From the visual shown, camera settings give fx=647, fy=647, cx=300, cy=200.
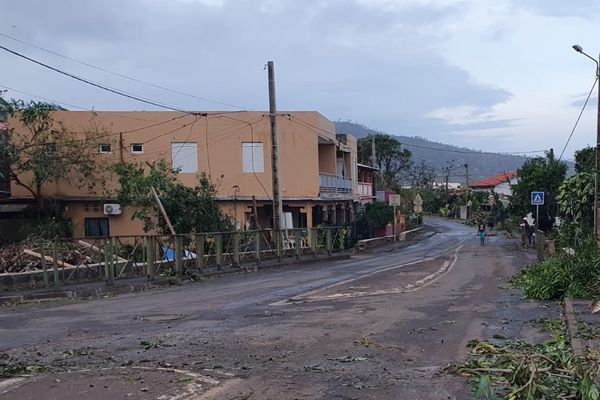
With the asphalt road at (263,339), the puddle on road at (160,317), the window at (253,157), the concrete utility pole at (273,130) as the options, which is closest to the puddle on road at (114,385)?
the asphalt road at (263,339)

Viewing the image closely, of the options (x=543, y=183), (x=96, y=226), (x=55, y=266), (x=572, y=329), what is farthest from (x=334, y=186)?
(x=572, y=329)

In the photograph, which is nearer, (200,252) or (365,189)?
(200,252)

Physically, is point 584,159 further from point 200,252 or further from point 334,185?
point 200,252

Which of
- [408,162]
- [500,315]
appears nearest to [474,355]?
[500,315]

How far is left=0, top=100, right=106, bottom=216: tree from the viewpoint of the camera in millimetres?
30733

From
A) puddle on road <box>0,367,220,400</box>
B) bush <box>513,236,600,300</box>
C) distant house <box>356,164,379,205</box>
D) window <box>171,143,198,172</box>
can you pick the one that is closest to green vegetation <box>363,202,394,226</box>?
distant house <box>356,164,379,205</box>

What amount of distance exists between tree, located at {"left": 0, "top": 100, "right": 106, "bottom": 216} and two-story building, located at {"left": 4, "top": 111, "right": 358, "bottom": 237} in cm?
64

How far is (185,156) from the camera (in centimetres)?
3575

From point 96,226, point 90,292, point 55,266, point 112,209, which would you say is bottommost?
point 90,292

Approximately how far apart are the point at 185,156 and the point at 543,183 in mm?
21557

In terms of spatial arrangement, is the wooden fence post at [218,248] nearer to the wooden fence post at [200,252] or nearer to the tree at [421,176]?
the wooden fence post at [200,252]

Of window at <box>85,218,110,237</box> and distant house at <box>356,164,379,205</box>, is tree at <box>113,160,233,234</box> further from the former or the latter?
distant house at <box>356,164,379,205</box>

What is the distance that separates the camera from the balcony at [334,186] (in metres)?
38.2

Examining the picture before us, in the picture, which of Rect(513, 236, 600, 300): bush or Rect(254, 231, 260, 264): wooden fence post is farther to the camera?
Rect(254, 231, 260, 264): wooden fence post
